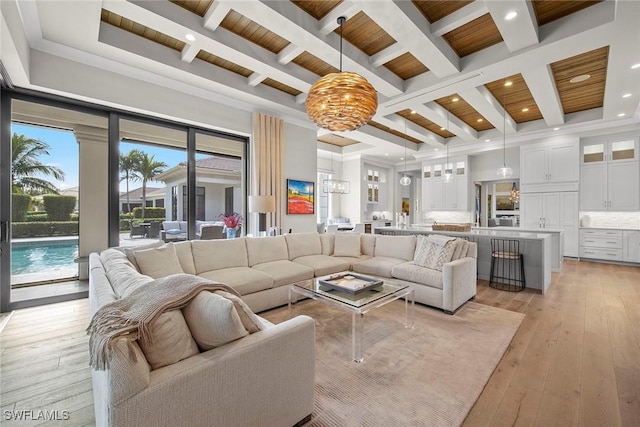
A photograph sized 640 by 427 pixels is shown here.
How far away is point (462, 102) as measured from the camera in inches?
217

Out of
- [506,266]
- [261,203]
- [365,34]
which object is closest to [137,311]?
[261,203]

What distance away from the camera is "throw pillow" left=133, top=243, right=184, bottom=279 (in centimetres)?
288

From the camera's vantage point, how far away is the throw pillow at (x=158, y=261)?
2.88 metres

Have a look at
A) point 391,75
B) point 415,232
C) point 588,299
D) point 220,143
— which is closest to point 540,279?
point 588,299

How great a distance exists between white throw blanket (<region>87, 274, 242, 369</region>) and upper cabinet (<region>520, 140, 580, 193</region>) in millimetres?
8209

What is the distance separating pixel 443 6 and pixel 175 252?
157 inches

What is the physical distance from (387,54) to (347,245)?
2837mm

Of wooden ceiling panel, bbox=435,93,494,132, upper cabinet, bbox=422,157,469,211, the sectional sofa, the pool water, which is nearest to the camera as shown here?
the sectional sofa

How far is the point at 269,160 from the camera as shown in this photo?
5363 mm

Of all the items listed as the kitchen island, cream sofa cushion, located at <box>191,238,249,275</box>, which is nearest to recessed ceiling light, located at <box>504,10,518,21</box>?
the kitchen island

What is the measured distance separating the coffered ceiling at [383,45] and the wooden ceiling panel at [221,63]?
0.03 m

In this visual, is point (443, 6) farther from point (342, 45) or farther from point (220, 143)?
point (220, 143)

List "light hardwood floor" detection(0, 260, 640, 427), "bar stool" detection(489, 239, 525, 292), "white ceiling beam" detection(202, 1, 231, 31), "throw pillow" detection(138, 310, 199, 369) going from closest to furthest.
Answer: "throw pillow" detection(138, 310, 199, 369)
"light hardwood floor" detection(0, 260, 640, 427)
"white ceiling beam" detection(202, 1, 231, 31)
"bar stool" detection(489, 239, 525, 292)

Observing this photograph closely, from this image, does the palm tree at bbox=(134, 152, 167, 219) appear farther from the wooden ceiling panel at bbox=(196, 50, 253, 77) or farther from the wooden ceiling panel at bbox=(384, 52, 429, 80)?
the wooden ceiling panel at bbox=(384, 52, 429, 80)
